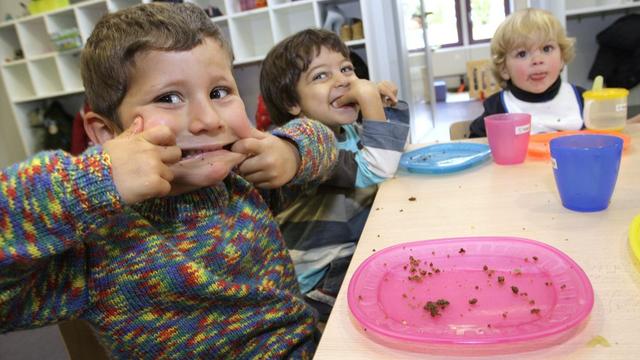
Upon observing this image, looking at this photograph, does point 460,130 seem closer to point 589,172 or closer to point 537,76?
point 537,76

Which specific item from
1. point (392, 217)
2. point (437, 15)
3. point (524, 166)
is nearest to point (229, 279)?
point (392, 217)

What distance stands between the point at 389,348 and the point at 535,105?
4.96 ft

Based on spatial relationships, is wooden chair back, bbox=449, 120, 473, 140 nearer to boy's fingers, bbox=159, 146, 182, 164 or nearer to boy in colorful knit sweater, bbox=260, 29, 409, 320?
boy in colorful knit sweater, bbox=260, 29, 409, 320

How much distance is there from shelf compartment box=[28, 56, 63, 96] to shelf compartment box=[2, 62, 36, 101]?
0.11 meters

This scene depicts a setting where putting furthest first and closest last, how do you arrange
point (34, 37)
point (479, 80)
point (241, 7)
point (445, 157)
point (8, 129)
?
1. point (479, 80)
2. point (8, 129)
3. point (34, 37)
4. point (241, 7)
5. point (445, 157)

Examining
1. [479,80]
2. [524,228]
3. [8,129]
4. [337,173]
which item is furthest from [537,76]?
[479,80]

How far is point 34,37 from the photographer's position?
388 centimetres

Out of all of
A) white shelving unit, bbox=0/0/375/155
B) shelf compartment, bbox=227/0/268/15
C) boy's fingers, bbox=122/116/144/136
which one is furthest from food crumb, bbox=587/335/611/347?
shelf compartment, bbox=227/0/268/15

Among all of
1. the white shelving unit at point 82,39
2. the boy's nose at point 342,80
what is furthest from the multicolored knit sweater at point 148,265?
the white shelving unit at point 82,39

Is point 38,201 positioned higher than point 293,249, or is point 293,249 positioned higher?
point 38,201

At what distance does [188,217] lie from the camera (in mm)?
739

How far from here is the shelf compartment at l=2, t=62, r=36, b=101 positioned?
12.8ft

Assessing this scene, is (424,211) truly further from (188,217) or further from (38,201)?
(38,201)

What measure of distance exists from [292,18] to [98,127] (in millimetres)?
3016
